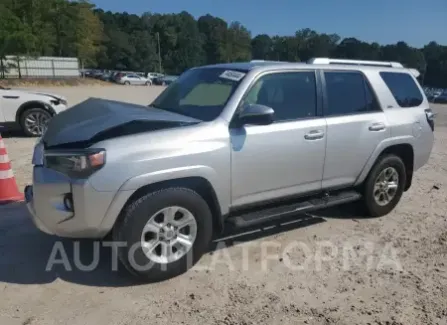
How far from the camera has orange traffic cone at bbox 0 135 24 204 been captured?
547 cm

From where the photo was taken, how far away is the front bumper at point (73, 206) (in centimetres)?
324

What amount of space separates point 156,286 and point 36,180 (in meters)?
1.30

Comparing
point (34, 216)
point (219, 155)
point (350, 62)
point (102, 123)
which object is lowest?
point (34, 216)

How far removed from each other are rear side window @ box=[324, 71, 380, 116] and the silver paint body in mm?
81

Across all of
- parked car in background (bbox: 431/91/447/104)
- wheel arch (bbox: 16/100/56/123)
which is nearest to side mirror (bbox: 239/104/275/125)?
wheel arch (bbox: 16/100/56/123)

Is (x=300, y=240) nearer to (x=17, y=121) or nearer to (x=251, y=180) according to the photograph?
(x=251, y=180)

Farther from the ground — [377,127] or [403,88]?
[403,88]

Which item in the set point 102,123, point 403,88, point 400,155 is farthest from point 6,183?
point 403,88

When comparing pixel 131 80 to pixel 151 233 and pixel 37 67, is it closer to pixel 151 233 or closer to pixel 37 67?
pixel 37 67

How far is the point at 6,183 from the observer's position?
5555 mm

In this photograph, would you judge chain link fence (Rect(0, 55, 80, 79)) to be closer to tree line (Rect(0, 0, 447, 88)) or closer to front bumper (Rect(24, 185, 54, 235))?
tree line (Rect(0, 0, 447, 88))

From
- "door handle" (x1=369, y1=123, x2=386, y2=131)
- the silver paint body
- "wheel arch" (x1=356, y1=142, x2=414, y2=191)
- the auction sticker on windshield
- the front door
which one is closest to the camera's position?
the silver paint body

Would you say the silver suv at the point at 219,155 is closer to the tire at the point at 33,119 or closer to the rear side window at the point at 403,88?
the rear side window at the point at 403,88

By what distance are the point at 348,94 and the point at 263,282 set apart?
233 cm
